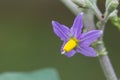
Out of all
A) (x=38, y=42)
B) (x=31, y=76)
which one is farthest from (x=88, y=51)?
(x=38, y=42)

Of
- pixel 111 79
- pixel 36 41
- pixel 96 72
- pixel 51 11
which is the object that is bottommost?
pixel 111 79

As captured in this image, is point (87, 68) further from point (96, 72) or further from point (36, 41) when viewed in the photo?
point (36, 41)

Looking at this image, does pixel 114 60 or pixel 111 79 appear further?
pixel 114 60

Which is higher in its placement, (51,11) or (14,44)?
(51,11)

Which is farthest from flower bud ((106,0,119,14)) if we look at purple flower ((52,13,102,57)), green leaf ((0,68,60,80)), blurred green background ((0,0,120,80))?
blurred green background ((0,0,120,80))

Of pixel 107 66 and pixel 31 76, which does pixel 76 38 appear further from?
pixel 31 76

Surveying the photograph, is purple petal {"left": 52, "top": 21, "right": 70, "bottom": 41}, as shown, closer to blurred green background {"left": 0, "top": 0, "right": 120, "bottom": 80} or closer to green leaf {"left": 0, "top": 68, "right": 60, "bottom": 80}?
green leaf {"left": 0, "top": 68, "right": 60, "bottom": 80}

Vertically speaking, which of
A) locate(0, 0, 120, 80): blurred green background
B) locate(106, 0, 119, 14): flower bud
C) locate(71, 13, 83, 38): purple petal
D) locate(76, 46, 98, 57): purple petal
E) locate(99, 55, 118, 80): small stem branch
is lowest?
locate(99, 55, 118, 80): small stem branch

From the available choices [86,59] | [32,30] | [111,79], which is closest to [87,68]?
[86,59]
